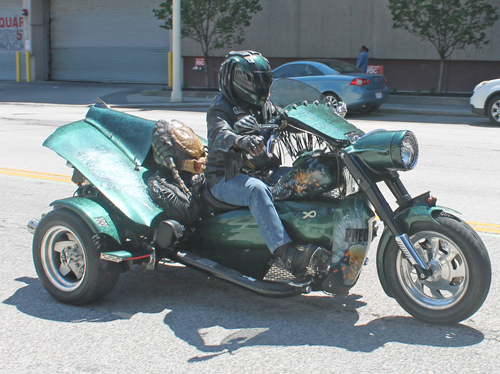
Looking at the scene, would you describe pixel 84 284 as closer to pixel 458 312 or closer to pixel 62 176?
pixel 458 312

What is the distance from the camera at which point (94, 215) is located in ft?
14.0

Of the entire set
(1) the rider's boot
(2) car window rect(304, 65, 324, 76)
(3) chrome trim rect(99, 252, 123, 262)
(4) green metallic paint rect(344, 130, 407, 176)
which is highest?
(2) car window rect(304, 65, 324, 76)

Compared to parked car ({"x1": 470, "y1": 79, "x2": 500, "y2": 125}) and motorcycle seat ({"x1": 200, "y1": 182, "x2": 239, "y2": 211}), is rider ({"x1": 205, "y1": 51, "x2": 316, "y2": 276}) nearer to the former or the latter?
motorcycle seat ({"x1": 200, "y1": 182, "x2": 239, "y2": 211})

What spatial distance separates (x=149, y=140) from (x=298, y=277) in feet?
5.22

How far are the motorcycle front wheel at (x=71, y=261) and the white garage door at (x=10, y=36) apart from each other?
3160 centimetres

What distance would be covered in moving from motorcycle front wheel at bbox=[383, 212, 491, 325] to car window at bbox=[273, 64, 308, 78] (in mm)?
14681

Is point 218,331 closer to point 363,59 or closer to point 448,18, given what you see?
point 448,18

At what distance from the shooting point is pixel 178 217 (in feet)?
14.2

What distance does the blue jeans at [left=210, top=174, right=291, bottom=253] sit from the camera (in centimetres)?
391

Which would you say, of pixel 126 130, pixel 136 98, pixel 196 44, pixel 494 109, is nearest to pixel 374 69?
pixel 494 109

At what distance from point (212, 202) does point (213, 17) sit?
22048 millimetres

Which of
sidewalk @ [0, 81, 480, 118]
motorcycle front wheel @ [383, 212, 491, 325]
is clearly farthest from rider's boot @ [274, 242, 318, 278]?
sidewalk @ [0, 81, 480, 118]

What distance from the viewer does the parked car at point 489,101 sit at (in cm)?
1534

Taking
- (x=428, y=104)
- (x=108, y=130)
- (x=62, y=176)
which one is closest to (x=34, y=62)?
(x=428, y=104)
